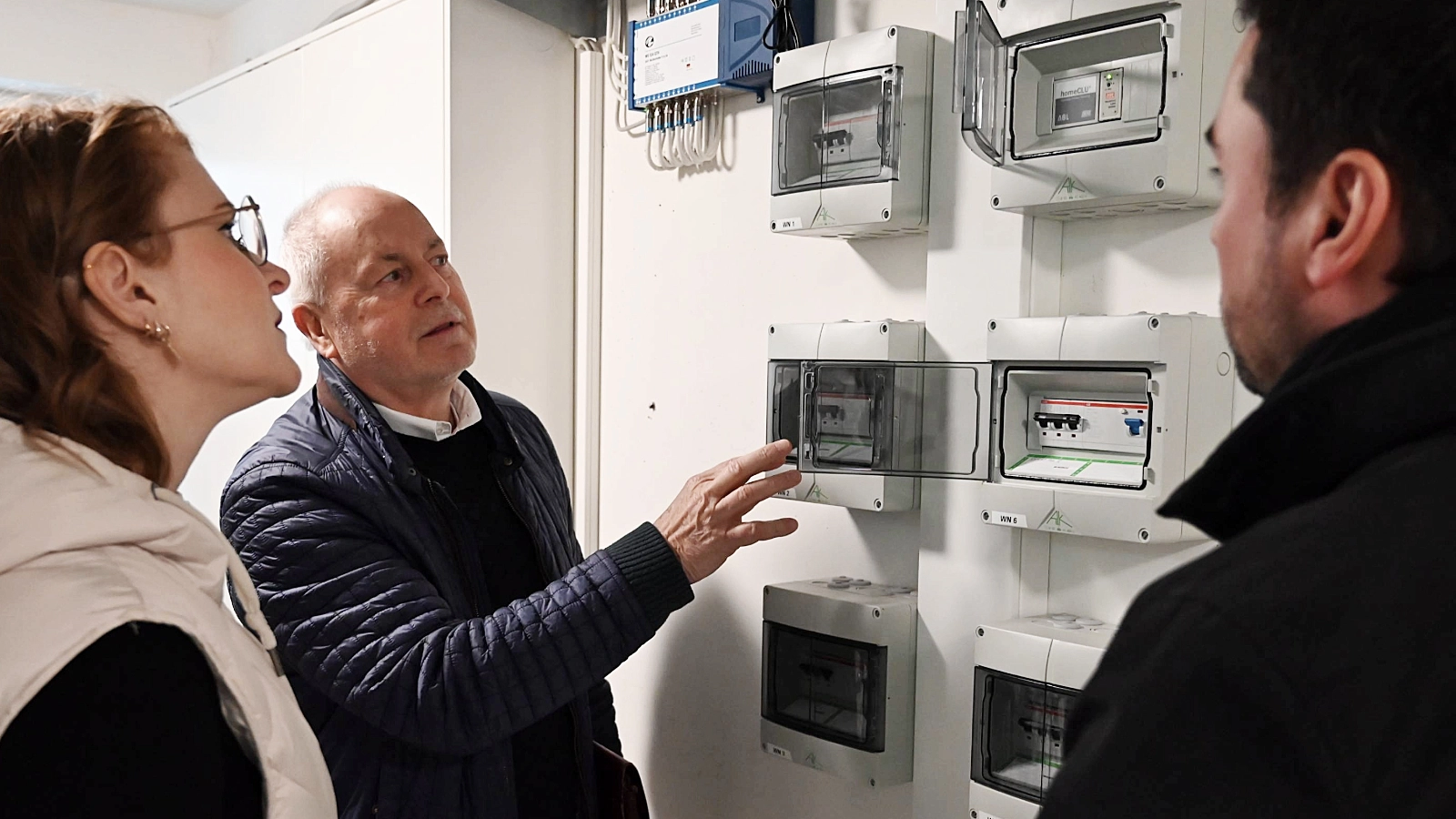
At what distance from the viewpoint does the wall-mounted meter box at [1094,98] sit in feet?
4.23

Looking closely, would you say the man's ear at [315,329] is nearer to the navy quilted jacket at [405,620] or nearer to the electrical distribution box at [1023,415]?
the navy quilted jacket at [405,620]

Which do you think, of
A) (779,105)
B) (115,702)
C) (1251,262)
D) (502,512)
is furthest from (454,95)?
(1251,262)

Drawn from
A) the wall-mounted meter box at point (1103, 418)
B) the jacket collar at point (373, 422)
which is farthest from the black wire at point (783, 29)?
the jacket collar at point (373, 422)

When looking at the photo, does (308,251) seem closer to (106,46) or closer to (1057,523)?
(1057,523)

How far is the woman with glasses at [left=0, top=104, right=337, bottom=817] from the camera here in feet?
2.57

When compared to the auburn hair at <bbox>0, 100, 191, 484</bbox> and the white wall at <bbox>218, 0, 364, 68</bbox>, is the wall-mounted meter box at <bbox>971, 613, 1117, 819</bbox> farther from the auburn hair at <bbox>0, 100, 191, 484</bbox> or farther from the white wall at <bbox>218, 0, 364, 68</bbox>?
the white wall at <bbox>218, 0, 364, 68</bbox>

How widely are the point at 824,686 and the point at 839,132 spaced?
2.81 feet

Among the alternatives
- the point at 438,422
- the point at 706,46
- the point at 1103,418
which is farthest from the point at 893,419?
the point at 706,46

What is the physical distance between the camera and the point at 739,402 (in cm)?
201

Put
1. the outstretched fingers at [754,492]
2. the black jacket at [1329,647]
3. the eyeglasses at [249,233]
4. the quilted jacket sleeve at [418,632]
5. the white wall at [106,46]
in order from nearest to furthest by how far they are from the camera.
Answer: the black jacket at [1329,647] < the eyeglasses at [249,233] < the quilted jacket sleeve at [418,632] < the outstretched fingers at [754,492] < the white wall at [106,46]

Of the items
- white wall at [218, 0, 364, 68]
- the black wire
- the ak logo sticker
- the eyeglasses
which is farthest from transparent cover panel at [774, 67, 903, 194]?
white wall at [218, 0, 364, 68]

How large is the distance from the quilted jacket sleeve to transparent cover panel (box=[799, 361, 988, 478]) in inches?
13.3

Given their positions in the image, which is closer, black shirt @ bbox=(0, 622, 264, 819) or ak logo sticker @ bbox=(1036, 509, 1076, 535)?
black shirt @ bbox=(0, 622, 264, 819)

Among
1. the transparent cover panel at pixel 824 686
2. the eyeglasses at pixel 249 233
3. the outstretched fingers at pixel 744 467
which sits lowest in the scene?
the transparent cover panel at pixel 824 686
